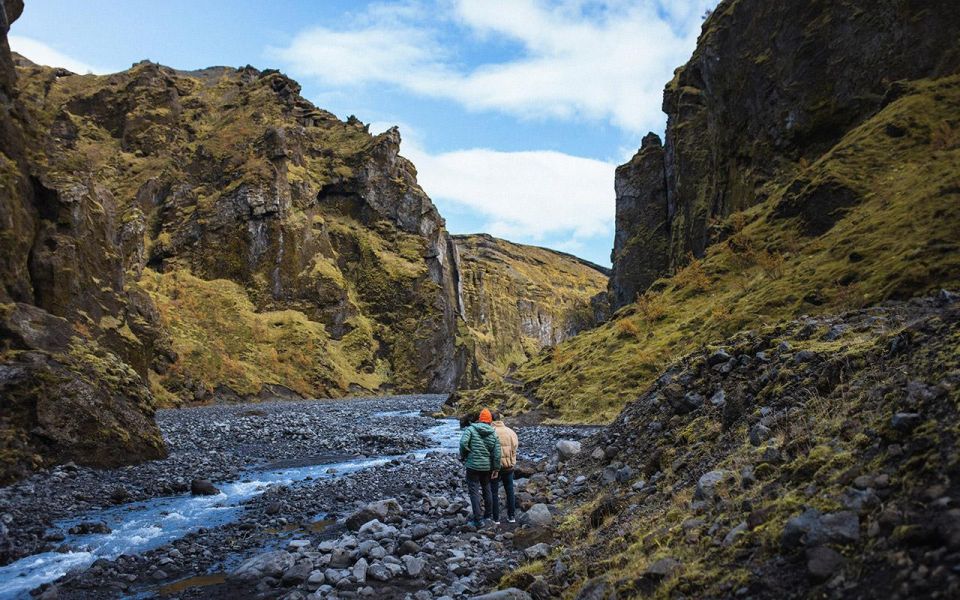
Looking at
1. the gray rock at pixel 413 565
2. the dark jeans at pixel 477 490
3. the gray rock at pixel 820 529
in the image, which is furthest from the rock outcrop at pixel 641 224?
the gray rock at pixel 820 529

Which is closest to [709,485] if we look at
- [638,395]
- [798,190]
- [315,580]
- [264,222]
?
[315,580]

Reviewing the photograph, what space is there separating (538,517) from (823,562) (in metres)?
7.37

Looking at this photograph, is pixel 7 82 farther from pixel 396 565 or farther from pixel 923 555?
pixel 923 555

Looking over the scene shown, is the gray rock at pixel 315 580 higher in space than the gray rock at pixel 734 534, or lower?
lower

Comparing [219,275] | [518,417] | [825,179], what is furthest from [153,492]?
[219,275]

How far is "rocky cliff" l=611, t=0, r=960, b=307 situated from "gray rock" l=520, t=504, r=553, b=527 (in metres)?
34.3

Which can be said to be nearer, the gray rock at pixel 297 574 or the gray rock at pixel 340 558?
the gray rock at pixel 297 574

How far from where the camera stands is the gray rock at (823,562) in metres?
4.99

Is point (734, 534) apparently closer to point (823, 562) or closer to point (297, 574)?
point (823, 562)

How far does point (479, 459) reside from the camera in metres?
12.6

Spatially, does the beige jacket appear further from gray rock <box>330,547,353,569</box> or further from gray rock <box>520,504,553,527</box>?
gray rock <box>330,547,353,569</box>

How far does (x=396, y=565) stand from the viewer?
32.7ft

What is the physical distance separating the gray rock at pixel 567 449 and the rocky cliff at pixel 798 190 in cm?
1511

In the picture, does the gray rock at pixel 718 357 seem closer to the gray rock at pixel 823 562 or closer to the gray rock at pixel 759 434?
the gray rock at pixel 759 434
